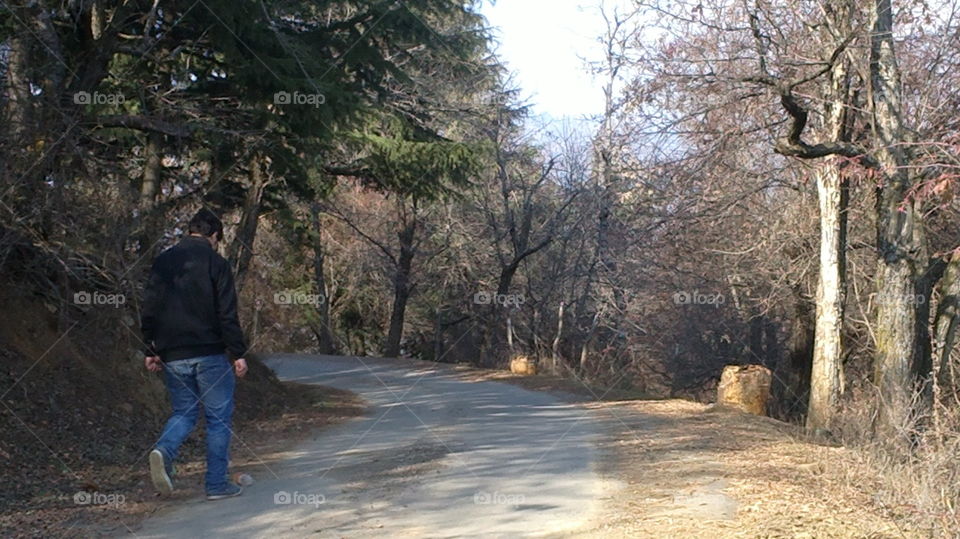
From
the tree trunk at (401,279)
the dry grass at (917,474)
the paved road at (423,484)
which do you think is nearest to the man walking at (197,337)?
the paved road at (423,484)

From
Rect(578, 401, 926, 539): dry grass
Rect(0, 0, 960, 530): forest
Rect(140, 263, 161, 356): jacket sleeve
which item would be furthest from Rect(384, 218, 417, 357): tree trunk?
Rect(140, 263, 161, 356): jacket sleeve

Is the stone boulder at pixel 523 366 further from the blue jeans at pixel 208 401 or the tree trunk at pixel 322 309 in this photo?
the blue jeans at pixel 208 401

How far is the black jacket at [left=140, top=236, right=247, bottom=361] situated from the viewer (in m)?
7.39

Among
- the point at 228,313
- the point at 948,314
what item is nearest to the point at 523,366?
the point at 948,314

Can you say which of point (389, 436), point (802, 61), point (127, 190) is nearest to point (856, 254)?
point (802, 61)

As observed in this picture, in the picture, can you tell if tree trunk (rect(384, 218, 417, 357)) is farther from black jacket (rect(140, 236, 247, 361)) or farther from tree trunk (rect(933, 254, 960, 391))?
black jacket (rect(140, 236, 247, 361))

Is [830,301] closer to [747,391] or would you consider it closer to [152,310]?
[747,391]

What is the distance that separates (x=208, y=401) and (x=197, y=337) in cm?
49

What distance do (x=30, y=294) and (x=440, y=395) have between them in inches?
364

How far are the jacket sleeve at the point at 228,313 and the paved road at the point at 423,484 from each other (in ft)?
3.91

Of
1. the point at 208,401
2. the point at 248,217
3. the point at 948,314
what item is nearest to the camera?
the point at 208,401

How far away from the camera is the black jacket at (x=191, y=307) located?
739 centimetres

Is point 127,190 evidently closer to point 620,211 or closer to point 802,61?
point 802,61

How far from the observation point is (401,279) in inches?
1362
